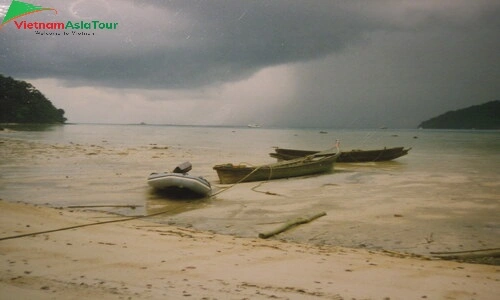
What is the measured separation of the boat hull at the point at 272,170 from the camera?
14.9 metres

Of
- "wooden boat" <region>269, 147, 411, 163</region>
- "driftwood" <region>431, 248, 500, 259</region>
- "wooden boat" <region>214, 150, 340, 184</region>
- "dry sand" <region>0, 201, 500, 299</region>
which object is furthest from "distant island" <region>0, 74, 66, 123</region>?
"driftwood" <region>431, 248, 500, 259</region>

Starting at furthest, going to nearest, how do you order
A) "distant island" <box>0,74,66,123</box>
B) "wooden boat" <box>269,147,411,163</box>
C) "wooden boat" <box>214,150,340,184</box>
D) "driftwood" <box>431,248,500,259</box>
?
"distant island" <box>0,74,66,123</box> → "wooden boat" <box>269,147,411,163</box> → "wooden boat" <box>214,150,340,184</box> → "driftwood" <box>431,248,500,259</box>

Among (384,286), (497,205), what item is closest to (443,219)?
(497,205)

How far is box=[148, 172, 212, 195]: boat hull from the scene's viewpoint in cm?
1094

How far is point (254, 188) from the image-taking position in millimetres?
13828

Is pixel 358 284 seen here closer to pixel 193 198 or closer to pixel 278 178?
pixel 193 198

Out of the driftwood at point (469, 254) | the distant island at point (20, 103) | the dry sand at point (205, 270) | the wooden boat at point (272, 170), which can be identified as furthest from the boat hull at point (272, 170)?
the distant island at point (20, 103)

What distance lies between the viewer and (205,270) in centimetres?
444

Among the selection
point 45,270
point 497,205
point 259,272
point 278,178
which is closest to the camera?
point 45,270

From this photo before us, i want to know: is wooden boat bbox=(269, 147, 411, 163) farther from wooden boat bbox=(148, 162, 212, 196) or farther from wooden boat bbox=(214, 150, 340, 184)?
wooden boat bbox=(148, 162, 212, 196)

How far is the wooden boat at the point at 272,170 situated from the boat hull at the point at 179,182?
3.53m

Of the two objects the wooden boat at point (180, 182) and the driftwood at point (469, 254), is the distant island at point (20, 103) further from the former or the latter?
the driftwood at point (469, 254)

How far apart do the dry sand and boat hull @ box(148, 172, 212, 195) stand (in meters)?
4.29

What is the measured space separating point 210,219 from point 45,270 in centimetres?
499
